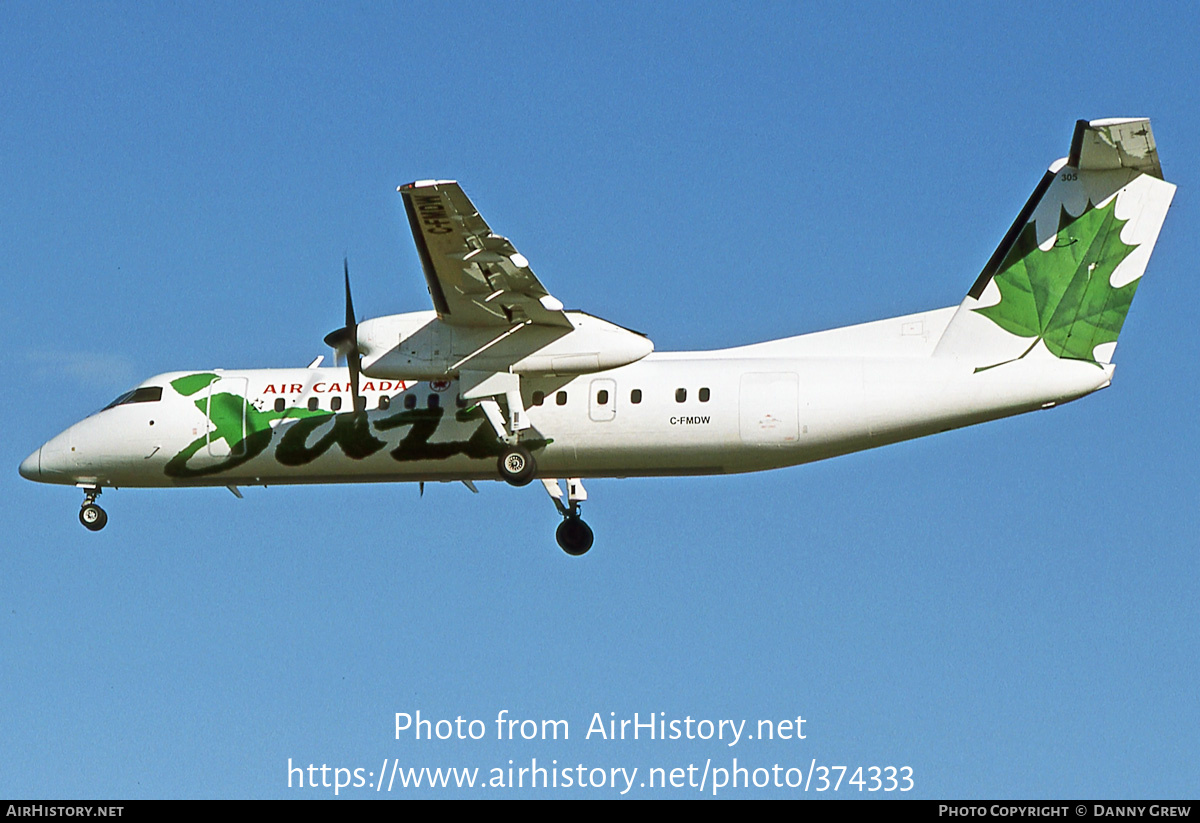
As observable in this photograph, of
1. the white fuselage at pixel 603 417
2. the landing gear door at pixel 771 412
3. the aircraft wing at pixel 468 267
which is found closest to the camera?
the aircraft wing at pixel 468 267

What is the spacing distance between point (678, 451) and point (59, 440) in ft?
31.0

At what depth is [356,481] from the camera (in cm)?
2408

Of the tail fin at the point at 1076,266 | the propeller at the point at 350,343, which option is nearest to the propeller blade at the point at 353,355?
the propeller at the point at 350,343

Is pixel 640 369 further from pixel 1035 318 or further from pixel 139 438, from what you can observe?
pixel 139 438

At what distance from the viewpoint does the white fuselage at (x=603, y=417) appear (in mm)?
→ 21891

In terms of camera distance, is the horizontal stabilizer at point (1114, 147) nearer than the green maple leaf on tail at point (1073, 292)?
Yes

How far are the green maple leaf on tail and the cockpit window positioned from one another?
1192 centimetres

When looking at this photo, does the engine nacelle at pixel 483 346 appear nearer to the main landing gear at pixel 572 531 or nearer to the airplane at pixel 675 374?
the airplane at pixel 675 374

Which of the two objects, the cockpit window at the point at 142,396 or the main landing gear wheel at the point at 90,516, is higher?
the cockpit window at the point at 142,396

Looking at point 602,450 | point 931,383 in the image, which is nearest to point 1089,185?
point 931,383

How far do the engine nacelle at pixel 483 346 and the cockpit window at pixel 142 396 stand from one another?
4046mm

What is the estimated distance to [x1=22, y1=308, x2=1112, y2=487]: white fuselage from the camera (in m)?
21.9

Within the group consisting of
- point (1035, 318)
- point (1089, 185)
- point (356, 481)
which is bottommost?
point (356, 481)

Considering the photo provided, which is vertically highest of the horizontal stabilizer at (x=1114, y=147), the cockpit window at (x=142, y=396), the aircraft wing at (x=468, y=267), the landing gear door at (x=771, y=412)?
the horizontal stabilizer at (x=1114, y=147)
